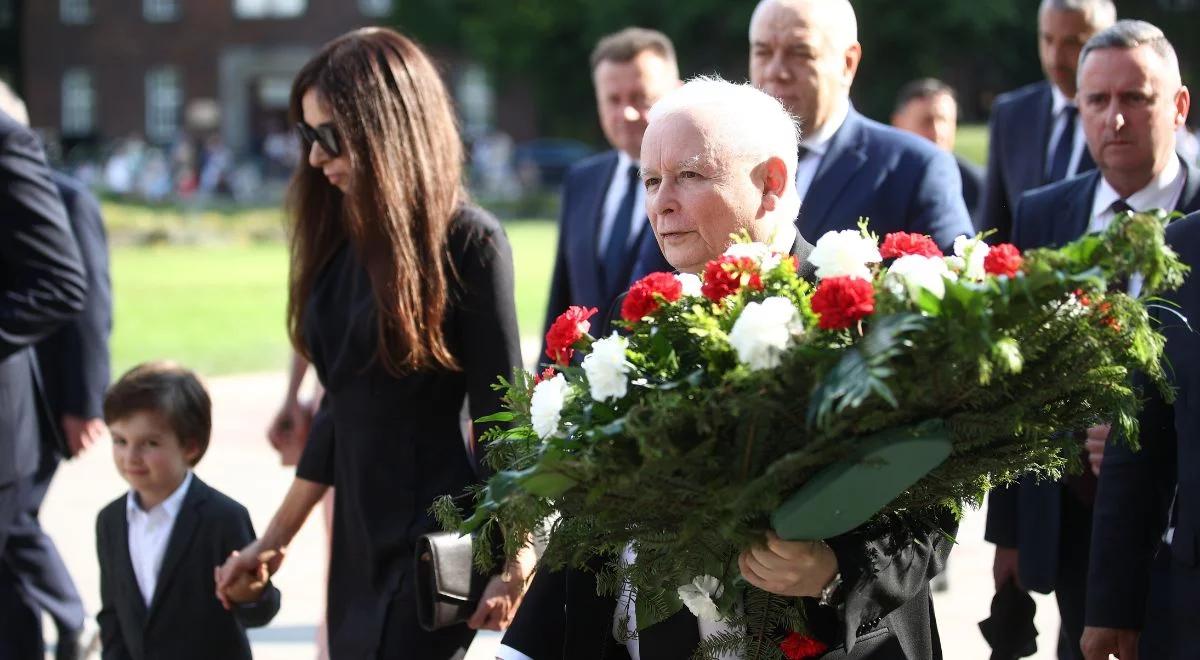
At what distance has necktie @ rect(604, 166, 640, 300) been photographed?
6016 millimetres

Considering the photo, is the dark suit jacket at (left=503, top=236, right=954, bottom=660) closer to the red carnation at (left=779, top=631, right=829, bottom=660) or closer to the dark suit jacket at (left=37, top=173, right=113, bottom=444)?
the red carnation at (left=779, top=631, right=829, bottom=660)

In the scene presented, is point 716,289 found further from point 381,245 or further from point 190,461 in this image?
point 190,461

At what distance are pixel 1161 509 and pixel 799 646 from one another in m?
1.18

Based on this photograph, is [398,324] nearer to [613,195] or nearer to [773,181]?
[773,181]

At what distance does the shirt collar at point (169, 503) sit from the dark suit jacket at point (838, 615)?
6.45ft

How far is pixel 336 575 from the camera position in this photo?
14.4 feet

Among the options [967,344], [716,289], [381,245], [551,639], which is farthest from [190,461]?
[967,344]

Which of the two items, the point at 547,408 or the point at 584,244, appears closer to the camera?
the point at 547,408

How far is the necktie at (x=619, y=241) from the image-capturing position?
6016 mm

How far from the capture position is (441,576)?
392 cm

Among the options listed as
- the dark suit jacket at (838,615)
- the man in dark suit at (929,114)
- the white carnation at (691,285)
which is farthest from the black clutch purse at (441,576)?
the man in dark suit at (929,114)

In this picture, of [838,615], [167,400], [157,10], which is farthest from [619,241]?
[157,10]

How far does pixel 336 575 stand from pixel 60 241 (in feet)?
5.03

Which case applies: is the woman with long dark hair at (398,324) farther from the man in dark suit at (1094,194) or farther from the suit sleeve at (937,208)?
the man in dark suit at (1094,194)
